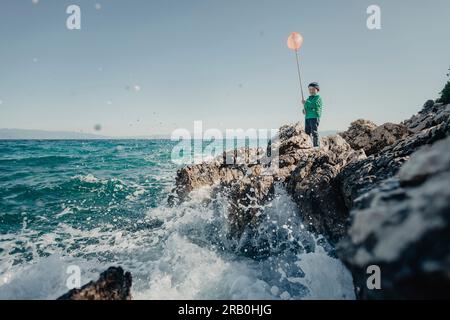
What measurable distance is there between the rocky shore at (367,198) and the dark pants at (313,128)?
0.97 ft

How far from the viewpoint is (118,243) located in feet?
23.1

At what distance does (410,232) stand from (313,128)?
8399 millimetres

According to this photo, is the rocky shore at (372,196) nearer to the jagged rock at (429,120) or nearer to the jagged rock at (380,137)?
the jagged rock at (380,137)

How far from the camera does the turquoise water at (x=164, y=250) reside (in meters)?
4.51

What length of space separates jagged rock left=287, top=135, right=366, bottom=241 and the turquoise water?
10.1 inches

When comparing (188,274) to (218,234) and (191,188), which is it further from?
(191,188)

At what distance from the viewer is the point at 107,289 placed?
3176 millimetres

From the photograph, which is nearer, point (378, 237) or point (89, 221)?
point (378, 237)

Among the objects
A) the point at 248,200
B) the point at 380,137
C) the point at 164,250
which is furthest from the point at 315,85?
the point at 164,250

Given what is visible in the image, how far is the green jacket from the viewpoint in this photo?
940 cm

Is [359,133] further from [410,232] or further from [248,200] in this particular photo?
[410,232]
